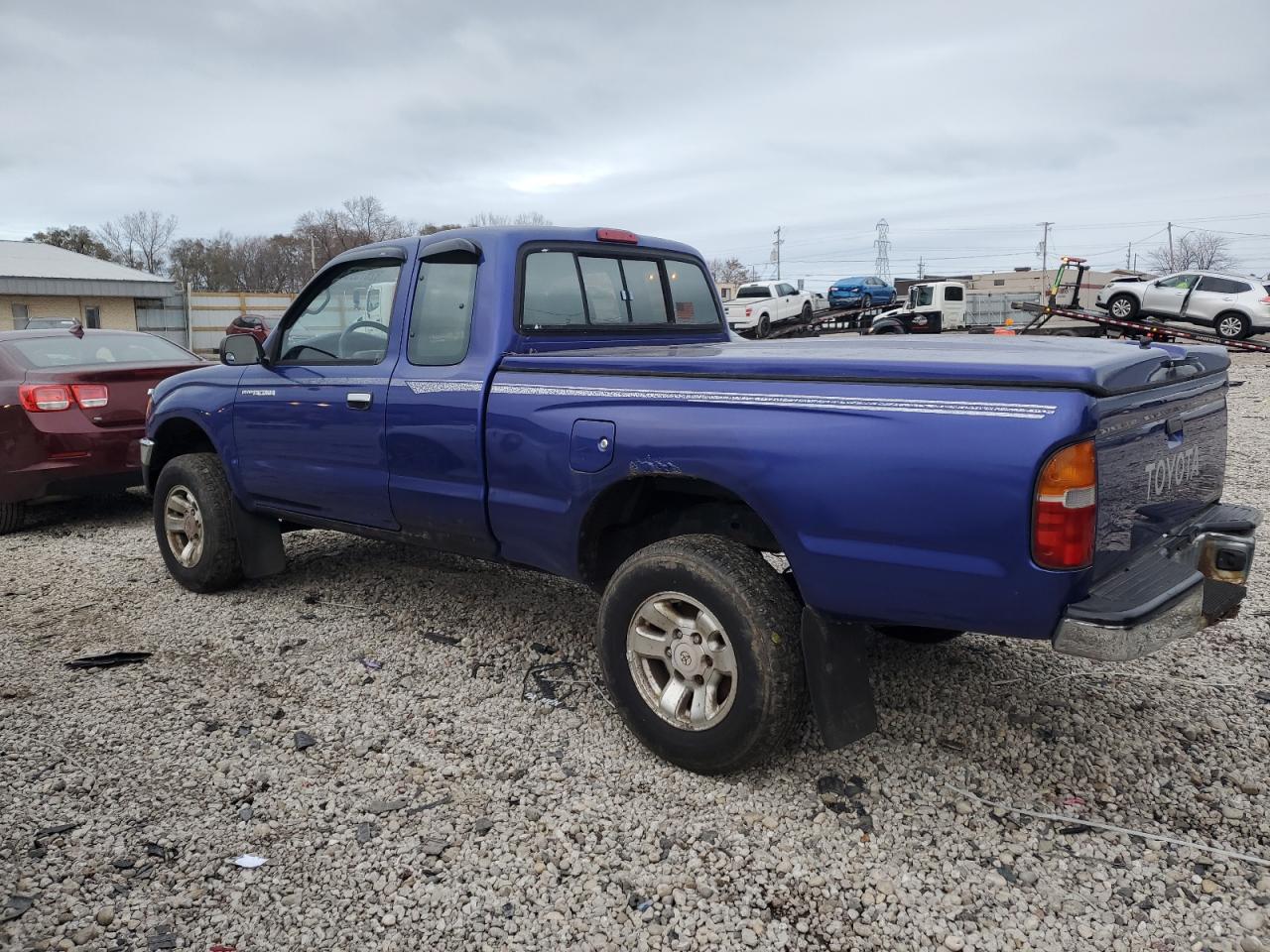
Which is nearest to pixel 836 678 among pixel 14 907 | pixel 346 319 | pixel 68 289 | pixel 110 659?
pixel 14 907

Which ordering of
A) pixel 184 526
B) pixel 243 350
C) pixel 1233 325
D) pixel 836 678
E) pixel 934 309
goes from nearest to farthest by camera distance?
pixel 836 678 < pixel 243 350 < pixel 184 526 < pixel 1233 325 < pixel 934 309

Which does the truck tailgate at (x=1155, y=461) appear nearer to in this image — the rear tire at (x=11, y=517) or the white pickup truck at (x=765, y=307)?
the rear tire at (x=11, y=517)

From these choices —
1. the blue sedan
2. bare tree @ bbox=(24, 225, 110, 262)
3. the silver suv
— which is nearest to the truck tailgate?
the silver suv

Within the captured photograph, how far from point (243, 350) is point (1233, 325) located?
2381cm

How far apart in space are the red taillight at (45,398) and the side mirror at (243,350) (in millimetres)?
2840

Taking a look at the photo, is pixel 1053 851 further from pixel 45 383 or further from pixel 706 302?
pixel 45 383

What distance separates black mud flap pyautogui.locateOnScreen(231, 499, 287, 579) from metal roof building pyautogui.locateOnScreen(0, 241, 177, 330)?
3309 centimetres

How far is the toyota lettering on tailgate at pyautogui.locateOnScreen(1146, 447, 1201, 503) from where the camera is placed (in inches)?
110

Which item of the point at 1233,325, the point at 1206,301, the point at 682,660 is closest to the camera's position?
the point at 682,660

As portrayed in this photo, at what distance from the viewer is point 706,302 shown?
5.01 m

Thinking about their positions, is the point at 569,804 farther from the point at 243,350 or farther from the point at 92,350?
the point at 92,350

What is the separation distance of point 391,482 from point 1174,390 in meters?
3.04

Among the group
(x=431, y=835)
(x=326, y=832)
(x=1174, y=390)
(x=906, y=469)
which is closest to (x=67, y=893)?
(x=326, y=832)

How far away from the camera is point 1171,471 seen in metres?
2.92
